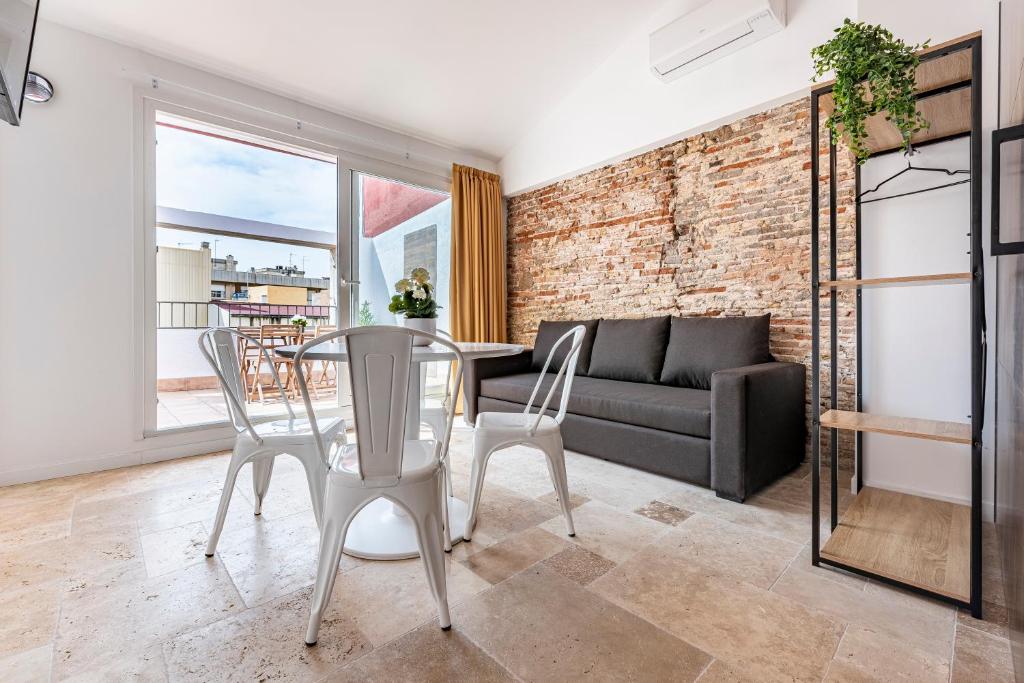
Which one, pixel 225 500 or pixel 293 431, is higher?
pixel 293 431

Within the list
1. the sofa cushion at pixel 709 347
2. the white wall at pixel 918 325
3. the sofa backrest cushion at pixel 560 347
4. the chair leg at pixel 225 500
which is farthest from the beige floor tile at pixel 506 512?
the white wall at pixel 918 325

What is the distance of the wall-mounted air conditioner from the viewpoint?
8.61 feet

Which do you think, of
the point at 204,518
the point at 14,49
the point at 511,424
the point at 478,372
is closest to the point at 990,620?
the point at 511,424

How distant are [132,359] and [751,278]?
400 cm

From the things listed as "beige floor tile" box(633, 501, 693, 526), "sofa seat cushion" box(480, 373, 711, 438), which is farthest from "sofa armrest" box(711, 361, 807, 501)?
"beige floor tile" box(633, 501, 693, 526)

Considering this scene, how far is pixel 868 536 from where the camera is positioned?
172cm

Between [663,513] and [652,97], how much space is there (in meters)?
2.96

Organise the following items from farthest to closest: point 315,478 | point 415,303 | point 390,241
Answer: point 390,241, point 415,303, point 315,478

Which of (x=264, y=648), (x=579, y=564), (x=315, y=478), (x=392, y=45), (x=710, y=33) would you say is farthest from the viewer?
(x=392, y=45)

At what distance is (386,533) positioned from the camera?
1.83 metres

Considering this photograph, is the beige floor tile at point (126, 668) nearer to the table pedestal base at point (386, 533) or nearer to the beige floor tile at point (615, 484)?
the table pedestal base at point (386, 533)

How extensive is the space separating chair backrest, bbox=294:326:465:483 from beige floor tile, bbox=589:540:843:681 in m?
0.82

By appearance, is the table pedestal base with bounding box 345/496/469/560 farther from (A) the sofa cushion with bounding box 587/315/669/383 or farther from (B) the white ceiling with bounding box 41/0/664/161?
(B) the white ceiling with bounding box 41/0/664/161

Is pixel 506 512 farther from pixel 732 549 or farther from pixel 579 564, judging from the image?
pixel 732 549
